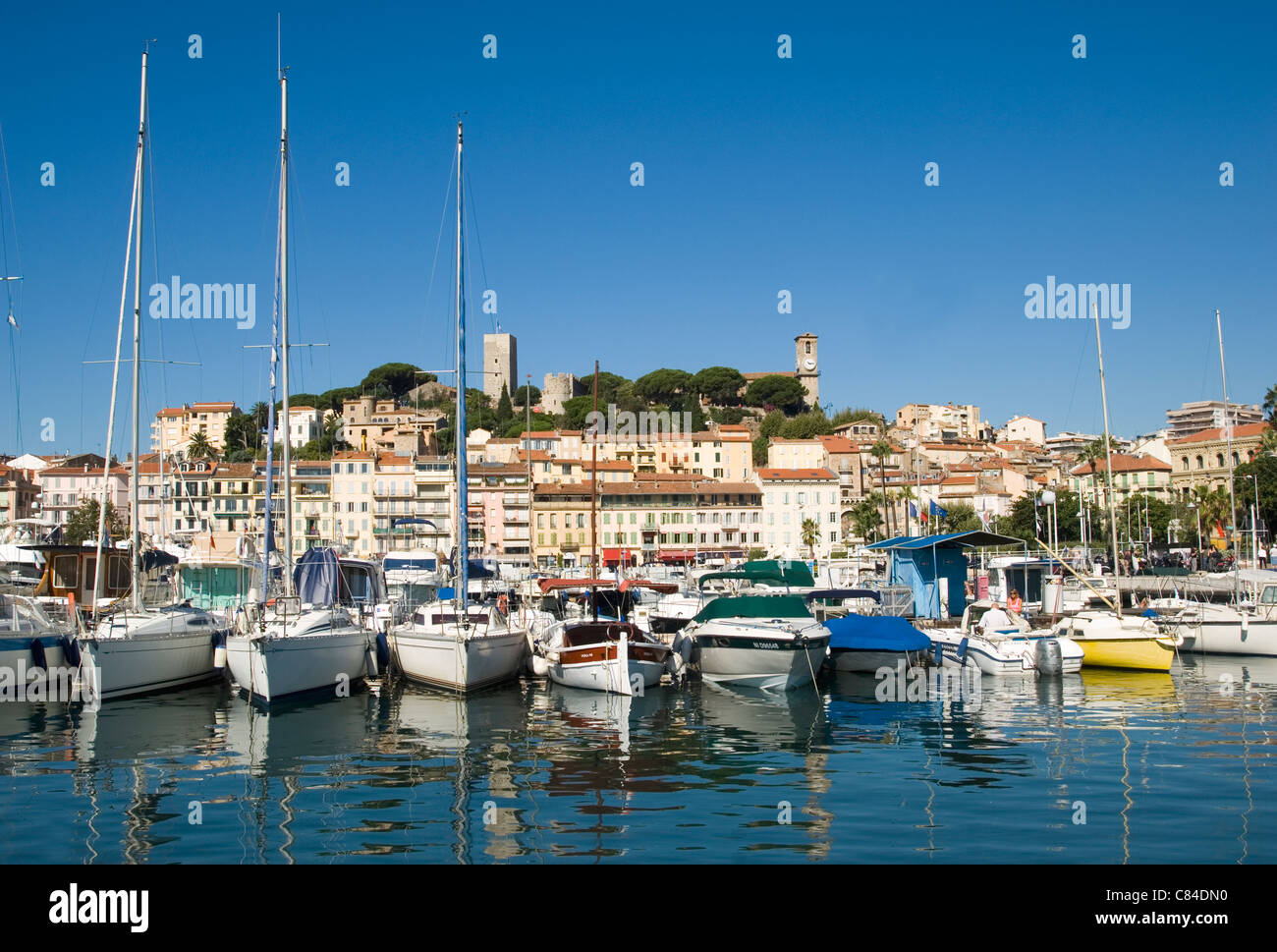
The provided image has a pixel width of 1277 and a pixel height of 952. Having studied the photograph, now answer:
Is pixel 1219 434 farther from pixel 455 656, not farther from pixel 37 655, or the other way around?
pixel 37 655

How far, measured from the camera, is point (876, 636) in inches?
1172

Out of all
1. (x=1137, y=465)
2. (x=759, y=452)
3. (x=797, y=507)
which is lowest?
(x=797, y=507)

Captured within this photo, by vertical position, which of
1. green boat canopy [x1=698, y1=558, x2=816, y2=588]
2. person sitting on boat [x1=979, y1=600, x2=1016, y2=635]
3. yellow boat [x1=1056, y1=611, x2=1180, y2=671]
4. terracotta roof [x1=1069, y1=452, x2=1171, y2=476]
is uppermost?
terracotta roof [x1=1069, y1=452, x2=1171, y2=476]

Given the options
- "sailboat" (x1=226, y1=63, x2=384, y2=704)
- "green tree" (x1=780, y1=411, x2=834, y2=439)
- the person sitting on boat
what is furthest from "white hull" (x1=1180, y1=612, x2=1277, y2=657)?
"green tree" (x1=780, y1=411, x2=834, y2=439)

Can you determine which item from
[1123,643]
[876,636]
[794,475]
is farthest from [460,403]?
[794,475]

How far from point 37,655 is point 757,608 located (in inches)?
705

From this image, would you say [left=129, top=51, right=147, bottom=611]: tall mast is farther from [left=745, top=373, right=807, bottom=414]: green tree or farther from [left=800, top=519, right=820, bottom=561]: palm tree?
[left=745, top=373, right=807, bottom=414]: green tree

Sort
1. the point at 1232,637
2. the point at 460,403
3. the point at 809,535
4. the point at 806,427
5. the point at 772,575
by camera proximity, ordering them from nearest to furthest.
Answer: the point at 460,403 → the point at 1232,637 → the point at 772,575 → the point at 809,535 → the point at 806,427

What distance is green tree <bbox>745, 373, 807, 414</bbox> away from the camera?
592 feet

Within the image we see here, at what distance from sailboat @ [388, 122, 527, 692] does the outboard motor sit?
14359mm

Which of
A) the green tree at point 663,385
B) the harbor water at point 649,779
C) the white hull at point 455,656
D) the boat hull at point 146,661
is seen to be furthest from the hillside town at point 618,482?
the harbor water at point 649,779
